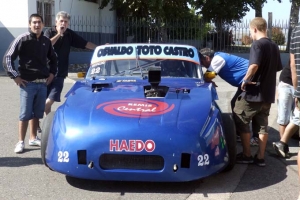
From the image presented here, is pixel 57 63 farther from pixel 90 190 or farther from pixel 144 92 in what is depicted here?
pixel 90 190

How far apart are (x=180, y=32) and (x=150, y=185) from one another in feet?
62.0

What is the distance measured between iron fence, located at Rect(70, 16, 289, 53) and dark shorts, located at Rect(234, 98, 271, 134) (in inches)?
640

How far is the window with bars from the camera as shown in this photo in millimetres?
19531

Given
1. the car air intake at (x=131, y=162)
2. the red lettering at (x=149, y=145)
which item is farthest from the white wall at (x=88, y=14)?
the red lettering at (x=149, y=145)

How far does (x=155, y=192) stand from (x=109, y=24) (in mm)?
22297

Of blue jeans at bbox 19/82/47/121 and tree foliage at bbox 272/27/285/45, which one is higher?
tree foliage at bbox 272/27/285/45

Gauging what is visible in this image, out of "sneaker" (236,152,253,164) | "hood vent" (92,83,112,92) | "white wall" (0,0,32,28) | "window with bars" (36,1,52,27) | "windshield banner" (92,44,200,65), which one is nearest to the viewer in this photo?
"hood vent" (92,83,112,92)

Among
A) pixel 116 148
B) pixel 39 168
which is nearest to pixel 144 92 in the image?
A: pixel 116 148

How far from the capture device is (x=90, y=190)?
470 centimetres

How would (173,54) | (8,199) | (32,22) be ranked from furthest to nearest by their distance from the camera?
(173,54) → (32,22) → (8,199)

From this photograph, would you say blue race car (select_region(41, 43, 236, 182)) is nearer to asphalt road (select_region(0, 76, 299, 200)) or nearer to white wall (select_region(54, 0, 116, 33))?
asphalt road (select_region(0, 76, 299, 200))

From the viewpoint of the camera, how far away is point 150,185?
4.86 meters

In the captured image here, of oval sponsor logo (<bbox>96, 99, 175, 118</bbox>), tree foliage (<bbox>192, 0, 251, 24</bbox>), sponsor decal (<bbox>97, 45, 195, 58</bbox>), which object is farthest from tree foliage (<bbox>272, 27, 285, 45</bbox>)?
oval sponsor logo (<bbox>96, 99, 175, 118</bbox>)

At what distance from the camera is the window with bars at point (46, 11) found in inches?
769
